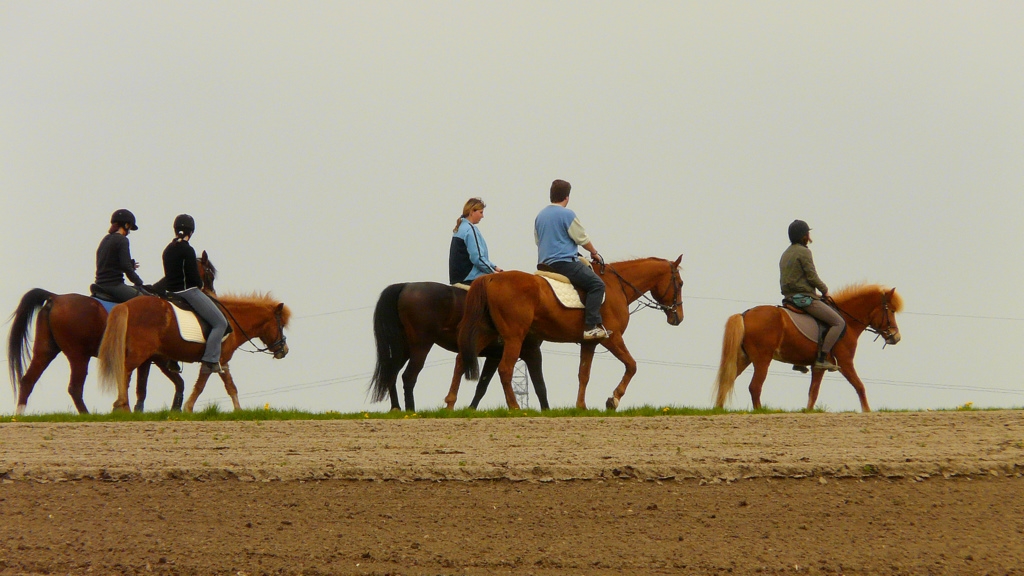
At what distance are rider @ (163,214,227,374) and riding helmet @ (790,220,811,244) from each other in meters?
7.59

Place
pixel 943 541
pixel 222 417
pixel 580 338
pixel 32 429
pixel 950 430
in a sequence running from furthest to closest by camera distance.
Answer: pixel 580 338 → pixel 222 417 → pixel 32 429 → pixel 950 430 → pixel 943 541

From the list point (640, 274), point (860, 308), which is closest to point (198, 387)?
point (640, 274)

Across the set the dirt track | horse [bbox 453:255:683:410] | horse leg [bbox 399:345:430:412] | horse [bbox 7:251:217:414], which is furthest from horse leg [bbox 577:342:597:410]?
horse [bbox 7:251:217:414]

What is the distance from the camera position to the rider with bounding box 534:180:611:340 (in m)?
15.5

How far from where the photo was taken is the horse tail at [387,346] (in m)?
16.0

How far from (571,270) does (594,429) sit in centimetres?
370

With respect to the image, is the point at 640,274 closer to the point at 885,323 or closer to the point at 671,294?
the point at 671,294

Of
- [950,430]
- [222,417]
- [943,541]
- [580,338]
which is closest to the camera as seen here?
[943,541]

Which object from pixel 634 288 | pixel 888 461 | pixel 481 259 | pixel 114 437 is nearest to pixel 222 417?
pixel 114 437

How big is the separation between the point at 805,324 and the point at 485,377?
4.28 m

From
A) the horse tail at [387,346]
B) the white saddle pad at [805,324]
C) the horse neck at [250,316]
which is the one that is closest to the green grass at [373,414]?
the horse tail at [387,346]

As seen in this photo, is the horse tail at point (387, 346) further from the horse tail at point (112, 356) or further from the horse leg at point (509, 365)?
the horse tail at point (112, 356)

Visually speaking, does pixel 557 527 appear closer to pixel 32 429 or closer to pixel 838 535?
pixel 838 535

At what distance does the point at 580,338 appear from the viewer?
1566cm
